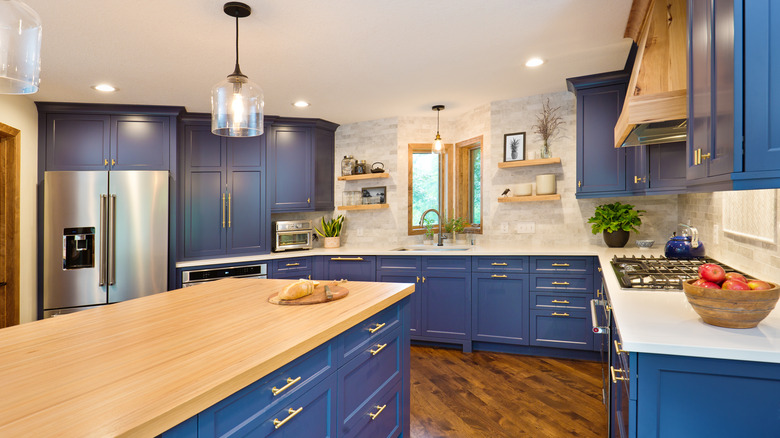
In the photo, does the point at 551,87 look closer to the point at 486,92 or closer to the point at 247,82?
the point at 486,92

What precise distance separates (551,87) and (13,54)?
3.79 metres

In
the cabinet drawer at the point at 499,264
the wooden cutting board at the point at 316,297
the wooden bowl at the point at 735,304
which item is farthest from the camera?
the cabinet drawer at the point at 499,264

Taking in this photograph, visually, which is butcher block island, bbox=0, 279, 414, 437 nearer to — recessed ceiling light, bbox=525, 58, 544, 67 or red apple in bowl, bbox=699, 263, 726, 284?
red apple in bowl, bbox=699, 263, 726, 284

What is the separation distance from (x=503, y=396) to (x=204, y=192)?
3521 mm

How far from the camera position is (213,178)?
4547 mm

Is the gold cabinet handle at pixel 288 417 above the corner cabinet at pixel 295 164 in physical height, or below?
below

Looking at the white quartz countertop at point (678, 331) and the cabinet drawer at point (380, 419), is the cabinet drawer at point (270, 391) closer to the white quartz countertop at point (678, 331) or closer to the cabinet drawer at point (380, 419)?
the cabinet drawer at point (380, 419)

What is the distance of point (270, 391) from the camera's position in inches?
47.2

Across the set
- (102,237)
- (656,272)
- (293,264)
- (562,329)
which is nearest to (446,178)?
(293,264)

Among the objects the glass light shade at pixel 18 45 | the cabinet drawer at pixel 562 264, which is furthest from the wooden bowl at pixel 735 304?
the cabinet drawer at pixel 562 264

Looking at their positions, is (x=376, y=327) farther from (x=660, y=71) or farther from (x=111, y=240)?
(x=111, y=240)

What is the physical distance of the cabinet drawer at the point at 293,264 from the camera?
444 cm

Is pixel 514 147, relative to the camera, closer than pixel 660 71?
No

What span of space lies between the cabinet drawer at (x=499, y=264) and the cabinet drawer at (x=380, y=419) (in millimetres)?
1950
